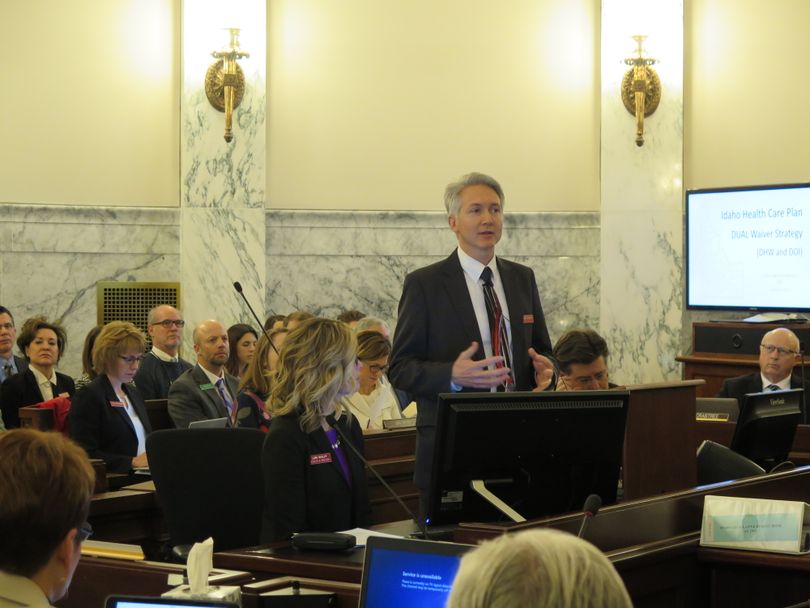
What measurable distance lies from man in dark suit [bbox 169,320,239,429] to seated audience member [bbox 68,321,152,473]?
0.81ft

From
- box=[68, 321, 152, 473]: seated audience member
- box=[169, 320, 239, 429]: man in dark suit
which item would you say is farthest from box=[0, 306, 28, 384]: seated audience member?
box=[68, 321, 152, 473]: seated audience member

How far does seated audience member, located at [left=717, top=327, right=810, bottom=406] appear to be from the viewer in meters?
6.85

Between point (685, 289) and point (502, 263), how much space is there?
5135 millimetres

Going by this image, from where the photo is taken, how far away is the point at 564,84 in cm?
900

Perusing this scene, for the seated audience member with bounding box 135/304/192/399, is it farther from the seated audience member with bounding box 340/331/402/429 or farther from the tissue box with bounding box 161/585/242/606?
the tissue box with bounding box 161/585/242/606

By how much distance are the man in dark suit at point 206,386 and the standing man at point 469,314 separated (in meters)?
2.20

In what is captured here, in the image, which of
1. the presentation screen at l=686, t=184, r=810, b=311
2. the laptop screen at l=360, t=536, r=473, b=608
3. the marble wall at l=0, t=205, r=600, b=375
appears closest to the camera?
the laptop screen at l=360, t=536, r=473, b=608

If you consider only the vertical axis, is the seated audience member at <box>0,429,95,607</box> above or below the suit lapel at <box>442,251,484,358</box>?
below

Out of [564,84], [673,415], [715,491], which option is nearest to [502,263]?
[673,415]

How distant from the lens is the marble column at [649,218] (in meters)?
8.67

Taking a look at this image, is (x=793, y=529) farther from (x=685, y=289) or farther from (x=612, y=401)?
(x=685, y=289)

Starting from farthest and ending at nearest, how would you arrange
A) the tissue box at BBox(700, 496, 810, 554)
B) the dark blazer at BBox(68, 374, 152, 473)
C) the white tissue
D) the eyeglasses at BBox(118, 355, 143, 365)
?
the eyeglasses at BBox(118, 355, 143, 365)
the dark blazer at BBox(68, 374, 152, 473)
the tissue box at BBox(700, 496, 810, 554)
the white tissue

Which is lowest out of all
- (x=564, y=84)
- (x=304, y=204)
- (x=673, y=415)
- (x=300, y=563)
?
(x=300, y=563)

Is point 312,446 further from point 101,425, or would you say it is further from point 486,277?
point 101,425
